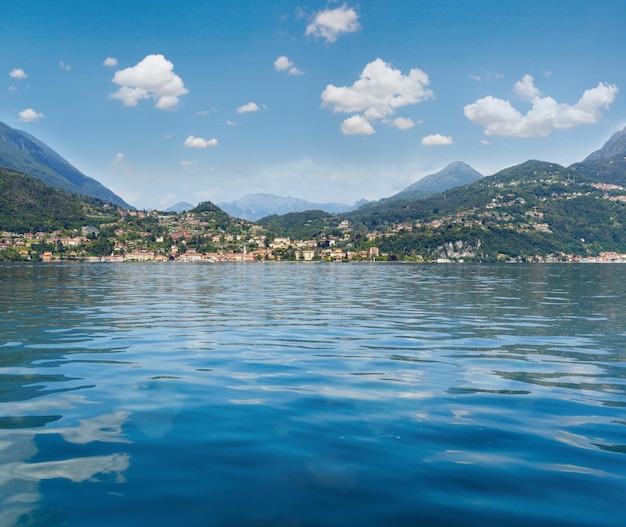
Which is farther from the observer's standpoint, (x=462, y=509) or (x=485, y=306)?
(x=485, y=306)

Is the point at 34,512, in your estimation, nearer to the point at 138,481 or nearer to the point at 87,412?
the point at 138,481

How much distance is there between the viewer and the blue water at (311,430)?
6.02 meters

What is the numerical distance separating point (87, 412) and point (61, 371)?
459 centimetres

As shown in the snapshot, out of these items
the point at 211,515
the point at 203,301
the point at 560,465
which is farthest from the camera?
the point at 203,301

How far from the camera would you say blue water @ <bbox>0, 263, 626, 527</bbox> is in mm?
6020

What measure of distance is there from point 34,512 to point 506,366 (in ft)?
41.3

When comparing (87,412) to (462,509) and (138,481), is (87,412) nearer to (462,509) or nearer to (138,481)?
(138,481)

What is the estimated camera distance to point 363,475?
6867 millimetres

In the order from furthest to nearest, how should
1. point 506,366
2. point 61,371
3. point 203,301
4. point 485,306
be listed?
1. point 203,301
2. point 485,306
3. point 506,366
4. point 61,371

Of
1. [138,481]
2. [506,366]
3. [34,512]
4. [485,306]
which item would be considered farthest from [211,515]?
[485,306]

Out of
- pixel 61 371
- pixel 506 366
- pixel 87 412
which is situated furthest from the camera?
pixel 506 366

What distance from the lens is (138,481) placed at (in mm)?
6668

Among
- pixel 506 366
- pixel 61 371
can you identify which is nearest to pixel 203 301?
pixel 61 371

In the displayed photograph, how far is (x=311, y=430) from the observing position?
876 centimetres
